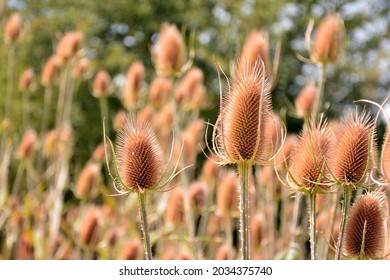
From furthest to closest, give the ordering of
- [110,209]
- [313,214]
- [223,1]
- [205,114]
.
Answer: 1. [223,1]
2. [205,114]
3. [110,209]
4. [313,214]

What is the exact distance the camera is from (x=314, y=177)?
55.4 inches

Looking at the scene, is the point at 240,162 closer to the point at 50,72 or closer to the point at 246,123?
the point at 246,123

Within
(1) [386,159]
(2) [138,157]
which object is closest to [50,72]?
(2) [138,157]

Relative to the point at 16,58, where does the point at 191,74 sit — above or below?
below

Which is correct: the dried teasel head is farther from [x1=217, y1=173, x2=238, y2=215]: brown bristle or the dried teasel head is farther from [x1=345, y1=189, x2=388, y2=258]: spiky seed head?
[x1=217, y1=173, x2=238, y2=215]: brown bristle

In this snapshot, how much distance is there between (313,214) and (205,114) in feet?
33.4

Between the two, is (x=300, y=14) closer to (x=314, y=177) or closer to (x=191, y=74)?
(x=191, y=74)

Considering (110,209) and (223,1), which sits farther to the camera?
(223,1)

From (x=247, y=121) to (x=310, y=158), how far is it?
0.16m

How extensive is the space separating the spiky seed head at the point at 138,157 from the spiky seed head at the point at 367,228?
451 millimetres

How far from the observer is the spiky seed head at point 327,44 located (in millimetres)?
2500

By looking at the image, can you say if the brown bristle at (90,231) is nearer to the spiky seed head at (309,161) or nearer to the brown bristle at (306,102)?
the brown bristle at (306,102)

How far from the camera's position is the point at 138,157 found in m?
1.49
